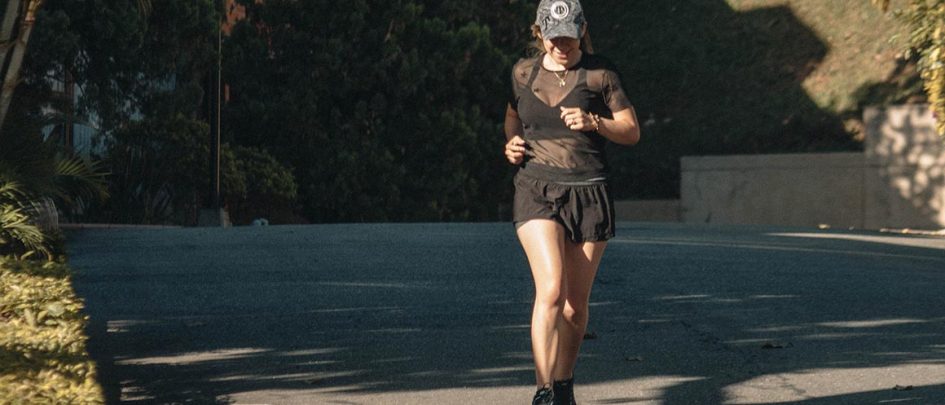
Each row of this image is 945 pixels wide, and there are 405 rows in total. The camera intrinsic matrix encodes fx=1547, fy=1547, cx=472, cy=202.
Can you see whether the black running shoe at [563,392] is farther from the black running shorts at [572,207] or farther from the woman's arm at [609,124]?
the woman's arm at [609,124]

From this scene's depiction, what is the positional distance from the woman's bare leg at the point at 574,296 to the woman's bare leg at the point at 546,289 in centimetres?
8

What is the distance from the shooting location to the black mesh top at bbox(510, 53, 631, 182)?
6.91 m

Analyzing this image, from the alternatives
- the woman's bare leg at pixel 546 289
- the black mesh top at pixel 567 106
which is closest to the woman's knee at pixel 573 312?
the woman's bare leg at pixel 546 289

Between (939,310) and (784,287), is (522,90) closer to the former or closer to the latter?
(939,310)

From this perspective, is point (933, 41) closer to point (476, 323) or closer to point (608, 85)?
point (476, 323)

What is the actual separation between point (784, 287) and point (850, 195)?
16.8 meters

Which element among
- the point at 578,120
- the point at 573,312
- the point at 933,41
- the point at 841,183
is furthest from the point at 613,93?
the point at 841,183

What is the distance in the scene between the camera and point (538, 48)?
7.17 metres

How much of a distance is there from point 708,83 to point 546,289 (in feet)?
103

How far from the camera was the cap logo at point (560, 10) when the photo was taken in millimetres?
6755

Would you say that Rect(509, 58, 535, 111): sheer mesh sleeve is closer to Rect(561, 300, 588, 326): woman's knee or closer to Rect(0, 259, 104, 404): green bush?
Rect(561, 300, 588, 326): woman's knee

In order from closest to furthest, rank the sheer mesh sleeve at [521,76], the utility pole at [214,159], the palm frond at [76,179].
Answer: the sheer mesh sleeve at [521,76] < the palm frond at [76,179] < the utility pole at [214,159]

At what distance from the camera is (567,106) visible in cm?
691

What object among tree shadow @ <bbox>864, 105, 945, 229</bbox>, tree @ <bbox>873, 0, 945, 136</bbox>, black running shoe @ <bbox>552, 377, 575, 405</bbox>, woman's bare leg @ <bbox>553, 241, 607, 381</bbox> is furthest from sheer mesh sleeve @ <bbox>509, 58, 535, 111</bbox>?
tree shadow @ <bbox>864, 105, 945, 229</bbox>
